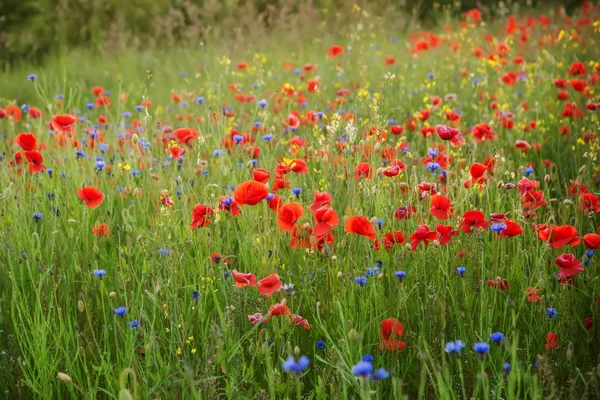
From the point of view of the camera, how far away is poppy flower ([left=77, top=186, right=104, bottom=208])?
210cm

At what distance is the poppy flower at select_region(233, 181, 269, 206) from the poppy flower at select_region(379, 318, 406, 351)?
51 cm

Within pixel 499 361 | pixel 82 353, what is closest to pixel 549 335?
pixel 499 361

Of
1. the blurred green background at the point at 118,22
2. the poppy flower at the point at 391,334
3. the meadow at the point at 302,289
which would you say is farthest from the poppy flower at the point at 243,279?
the blurred green background at the point at 118,22

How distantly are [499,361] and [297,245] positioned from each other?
672 mm

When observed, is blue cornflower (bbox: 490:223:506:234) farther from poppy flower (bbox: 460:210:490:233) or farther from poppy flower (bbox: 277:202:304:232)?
poppy flower (bbox: 277:202:304:232)

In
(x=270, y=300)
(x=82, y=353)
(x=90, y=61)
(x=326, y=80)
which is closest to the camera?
(x=82, y=353)

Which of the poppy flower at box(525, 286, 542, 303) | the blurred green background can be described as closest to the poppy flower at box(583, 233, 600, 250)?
the poppy flower at box(525, 286, 542, 303)

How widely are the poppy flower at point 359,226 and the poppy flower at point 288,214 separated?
164 mm

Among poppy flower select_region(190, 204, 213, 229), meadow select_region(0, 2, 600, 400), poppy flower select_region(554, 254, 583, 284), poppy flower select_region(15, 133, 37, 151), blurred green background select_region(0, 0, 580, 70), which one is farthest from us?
blurred green background select_region(0, 0, 580, 70)

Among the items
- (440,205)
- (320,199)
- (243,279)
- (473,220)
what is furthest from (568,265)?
(243,279)

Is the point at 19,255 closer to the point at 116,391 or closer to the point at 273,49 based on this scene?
the point at 116,391

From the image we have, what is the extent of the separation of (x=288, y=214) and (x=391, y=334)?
460 mm

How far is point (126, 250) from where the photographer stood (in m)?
1.96

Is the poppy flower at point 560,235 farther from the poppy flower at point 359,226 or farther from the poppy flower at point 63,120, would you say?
the poppy flower at point 63,120
